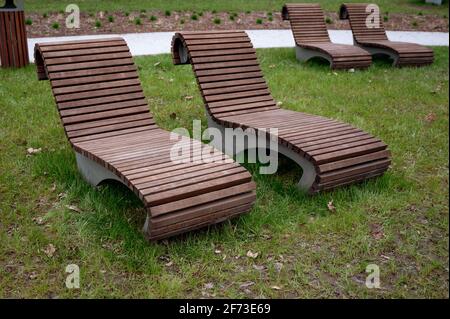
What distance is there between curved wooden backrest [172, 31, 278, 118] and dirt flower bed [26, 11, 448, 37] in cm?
695

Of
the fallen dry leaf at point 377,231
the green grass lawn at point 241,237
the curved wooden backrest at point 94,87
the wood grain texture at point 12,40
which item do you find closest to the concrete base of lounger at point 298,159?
the green grass lawn at point 241,237

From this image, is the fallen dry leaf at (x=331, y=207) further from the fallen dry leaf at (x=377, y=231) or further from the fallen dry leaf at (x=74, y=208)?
the fallen dry leaf at (x=74, y=208)

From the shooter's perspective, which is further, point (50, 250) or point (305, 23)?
point (305, 23)

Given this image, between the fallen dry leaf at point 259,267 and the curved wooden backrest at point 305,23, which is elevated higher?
the curved wooden backrest at point 305,23

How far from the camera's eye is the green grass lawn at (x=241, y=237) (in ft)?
10.5

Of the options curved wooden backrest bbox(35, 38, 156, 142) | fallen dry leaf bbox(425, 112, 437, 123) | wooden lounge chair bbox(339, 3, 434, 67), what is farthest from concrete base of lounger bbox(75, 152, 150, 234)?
wooden lounge chair bbox(339, 3, 434, 67)

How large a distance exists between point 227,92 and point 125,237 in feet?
7.38

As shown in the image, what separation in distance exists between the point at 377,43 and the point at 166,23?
5.60m

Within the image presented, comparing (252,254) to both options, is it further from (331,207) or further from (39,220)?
(39,220)

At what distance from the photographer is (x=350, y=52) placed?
872 centimetres

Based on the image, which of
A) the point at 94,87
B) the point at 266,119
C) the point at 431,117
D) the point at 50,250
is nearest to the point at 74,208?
the point at 50,250

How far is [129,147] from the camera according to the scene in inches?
161

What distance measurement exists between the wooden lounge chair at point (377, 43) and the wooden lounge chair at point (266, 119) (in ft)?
14.4

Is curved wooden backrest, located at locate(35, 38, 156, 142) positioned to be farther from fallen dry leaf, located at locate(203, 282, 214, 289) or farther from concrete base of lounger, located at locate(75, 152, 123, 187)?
fallen dry leaf, located at locate(203, 282, 214, 289)
